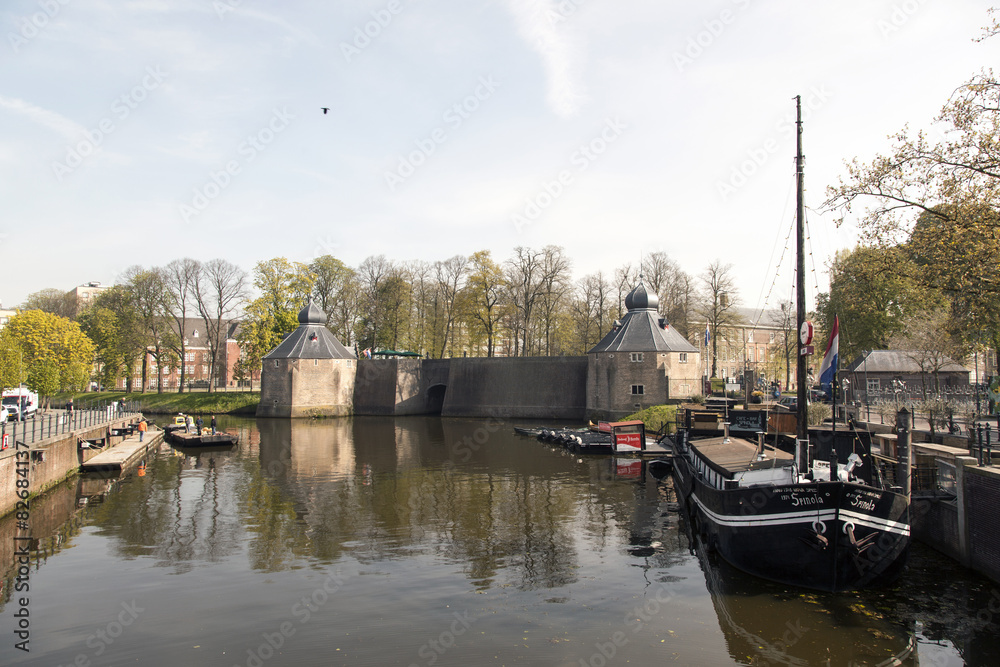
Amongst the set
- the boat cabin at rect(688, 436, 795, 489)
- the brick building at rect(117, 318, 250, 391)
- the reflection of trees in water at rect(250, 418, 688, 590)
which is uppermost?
the brick building at rect(117, 318, 250, 391)

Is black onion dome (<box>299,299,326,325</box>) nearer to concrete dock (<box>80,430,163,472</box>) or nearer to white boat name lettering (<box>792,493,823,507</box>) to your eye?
concrete dock (<box>80,430,163,472</box>)

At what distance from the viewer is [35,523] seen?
18438mm

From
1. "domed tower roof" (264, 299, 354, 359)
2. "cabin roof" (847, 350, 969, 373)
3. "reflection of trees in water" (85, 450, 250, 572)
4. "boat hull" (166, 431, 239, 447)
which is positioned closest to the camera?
"reflection of trees in water" (85, 450, 250, 572)

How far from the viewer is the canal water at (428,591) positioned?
1058cm

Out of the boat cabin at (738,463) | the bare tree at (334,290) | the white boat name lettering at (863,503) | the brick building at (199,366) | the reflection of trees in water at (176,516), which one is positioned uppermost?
the bare tree at (334,290)

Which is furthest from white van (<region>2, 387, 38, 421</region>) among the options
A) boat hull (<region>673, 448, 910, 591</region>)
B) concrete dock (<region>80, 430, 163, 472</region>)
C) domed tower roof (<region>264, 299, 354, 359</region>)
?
boat hull (<region>673, 448, 910, 591</region>)

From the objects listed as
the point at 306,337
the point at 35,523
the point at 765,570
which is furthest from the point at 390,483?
the point at 306,337

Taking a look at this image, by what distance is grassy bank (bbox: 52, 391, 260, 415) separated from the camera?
5878 cm

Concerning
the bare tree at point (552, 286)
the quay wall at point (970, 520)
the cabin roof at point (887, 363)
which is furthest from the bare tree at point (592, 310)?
the quay wall at point (970, 520)

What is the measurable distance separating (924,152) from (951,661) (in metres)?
11.1

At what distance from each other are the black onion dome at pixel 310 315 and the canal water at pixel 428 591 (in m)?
34.7

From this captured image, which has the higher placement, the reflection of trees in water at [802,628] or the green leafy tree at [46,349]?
the green leafy tree at [46,349]

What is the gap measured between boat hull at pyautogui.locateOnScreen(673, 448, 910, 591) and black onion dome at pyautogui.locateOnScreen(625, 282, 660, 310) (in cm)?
3499

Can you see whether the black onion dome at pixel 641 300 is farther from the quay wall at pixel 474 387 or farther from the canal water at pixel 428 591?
the canal water at pixel 428 591
